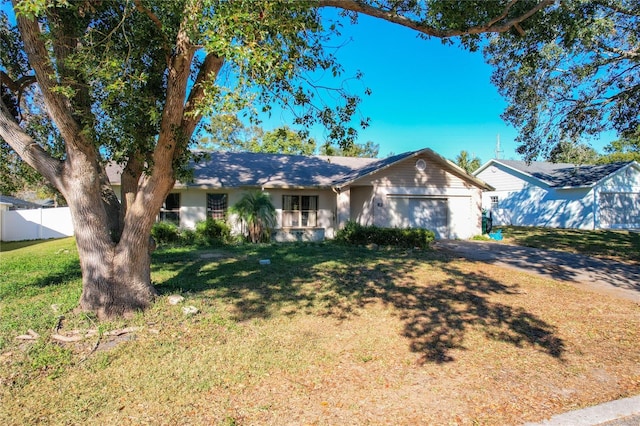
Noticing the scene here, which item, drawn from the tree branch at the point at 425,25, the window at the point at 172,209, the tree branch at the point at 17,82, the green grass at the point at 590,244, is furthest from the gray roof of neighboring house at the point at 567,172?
the tree branch at the point at 17,82

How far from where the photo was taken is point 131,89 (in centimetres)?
530

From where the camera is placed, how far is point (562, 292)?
26.0ft

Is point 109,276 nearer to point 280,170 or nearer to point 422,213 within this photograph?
point 280,170

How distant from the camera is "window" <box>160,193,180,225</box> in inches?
650

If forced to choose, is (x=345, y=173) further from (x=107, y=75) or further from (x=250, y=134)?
(x=250, y=134)

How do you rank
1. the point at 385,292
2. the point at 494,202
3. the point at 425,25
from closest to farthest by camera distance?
the point at 425,25, the point at 385,292, the point at 494,202

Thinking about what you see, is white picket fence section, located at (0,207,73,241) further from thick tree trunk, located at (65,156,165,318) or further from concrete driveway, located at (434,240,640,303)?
concrete driveway, located at (434,240,640,303)

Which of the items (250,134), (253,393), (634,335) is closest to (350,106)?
(253,393)

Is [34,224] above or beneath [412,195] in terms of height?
beneath

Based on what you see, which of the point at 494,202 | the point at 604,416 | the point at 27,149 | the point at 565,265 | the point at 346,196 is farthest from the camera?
the point at 494,202

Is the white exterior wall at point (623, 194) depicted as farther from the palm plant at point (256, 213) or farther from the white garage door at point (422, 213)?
the palm plant at point (256, 213)

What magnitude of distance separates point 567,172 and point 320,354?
90.3ft

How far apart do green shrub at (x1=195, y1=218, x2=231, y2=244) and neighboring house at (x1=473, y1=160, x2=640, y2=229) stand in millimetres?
19115

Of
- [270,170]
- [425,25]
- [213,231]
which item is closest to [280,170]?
[270,170]
